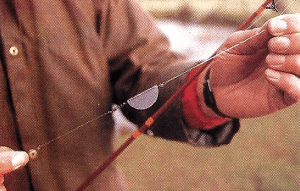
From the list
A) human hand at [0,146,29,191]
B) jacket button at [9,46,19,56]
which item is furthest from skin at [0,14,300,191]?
jacket button at [9,46,19,56]

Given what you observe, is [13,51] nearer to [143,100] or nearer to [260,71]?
[143,100]

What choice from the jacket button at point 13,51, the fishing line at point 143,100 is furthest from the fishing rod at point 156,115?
the jacket button at point 13,51

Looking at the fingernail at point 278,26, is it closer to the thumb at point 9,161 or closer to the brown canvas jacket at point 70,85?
the brown canvas jacket at point 70,85

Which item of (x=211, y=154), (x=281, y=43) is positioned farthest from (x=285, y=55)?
(x=211, y=154)

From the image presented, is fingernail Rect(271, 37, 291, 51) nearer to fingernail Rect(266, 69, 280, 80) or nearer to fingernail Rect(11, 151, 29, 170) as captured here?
fingernail Rect(266, 69, 280, 80)

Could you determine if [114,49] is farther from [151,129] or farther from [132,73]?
[151,129]

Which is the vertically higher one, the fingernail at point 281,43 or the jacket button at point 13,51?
the jacket button at point 13,51

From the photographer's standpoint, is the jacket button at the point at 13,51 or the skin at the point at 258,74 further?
the jacket button at the point at 13,51
